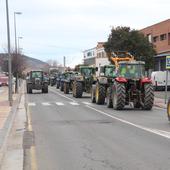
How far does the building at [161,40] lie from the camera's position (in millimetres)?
67062

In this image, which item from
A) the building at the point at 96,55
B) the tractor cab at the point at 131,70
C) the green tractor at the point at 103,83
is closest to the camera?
the tractor cab at the point at 131,70

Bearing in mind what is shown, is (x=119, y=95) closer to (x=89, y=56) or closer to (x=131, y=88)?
(x=131, y=88)

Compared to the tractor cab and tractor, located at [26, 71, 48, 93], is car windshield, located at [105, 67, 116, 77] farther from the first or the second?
tractor, located at [26, 71, 48, 93]

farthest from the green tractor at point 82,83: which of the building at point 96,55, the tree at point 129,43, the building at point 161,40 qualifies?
the building at point 96,55

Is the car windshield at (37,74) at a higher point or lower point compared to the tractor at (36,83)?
higher

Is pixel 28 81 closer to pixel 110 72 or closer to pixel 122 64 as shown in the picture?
pixel 110 72

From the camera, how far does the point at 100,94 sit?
31.8 m

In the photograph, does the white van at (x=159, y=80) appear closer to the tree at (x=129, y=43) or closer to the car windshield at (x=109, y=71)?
the tree at (x=129, y=43)

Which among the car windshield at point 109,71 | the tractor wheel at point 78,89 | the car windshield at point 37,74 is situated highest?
the car windshield at point 109,71

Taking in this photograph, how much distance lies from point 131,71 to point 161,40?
4371cm

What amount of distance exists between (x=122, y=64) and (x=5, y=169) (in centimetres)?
1822

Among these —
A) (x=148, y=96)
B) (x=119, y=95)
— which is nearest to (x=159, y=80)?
(x=148, y=96)

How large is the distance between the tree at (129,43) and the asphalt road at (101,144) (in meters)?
34.2

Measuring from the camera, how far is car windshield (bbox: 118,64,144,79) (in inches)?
1088
